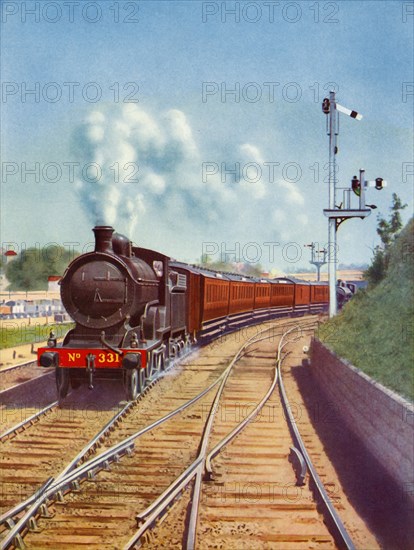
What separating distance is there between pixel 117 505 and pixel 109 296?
5275 millimetres

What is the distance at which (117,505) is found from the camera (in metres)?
6.34

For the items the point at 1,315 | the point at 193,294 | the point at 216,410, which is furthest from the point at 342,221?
the point at 1,315

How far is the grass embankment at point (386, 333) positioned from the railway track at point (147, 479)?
200 cm

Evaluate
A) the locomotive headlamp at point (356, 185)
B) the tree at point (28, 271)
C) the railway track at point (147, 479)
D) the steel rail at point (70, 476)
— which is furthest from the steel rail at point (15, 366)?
the tree at point (28, 271)

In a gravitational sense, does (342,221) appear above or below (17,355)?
above

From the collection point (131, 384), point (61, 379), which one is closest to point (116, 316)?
point (131, 384)

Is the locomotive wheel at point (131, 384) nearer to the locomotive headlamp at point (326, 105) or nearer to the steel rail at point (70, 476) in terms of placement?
the steel rail at point (70, 476)

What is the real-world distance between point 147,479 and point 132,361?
3531 millimetres

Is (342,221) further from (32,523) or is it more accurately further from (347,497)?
(32,523)

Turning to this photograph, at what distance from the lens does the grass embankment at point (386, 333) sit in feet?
28.6

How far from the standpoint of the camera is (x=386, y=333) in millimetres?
10805

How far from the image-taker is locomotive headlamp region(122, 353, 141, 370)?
34.3 ft

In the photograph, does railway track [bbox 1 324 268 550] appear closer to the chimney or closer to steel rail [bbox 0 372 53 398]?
steel rail [bbox 0 372 53 398]

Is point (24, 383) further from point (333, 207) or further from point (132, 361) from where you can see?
point (333, 207)
